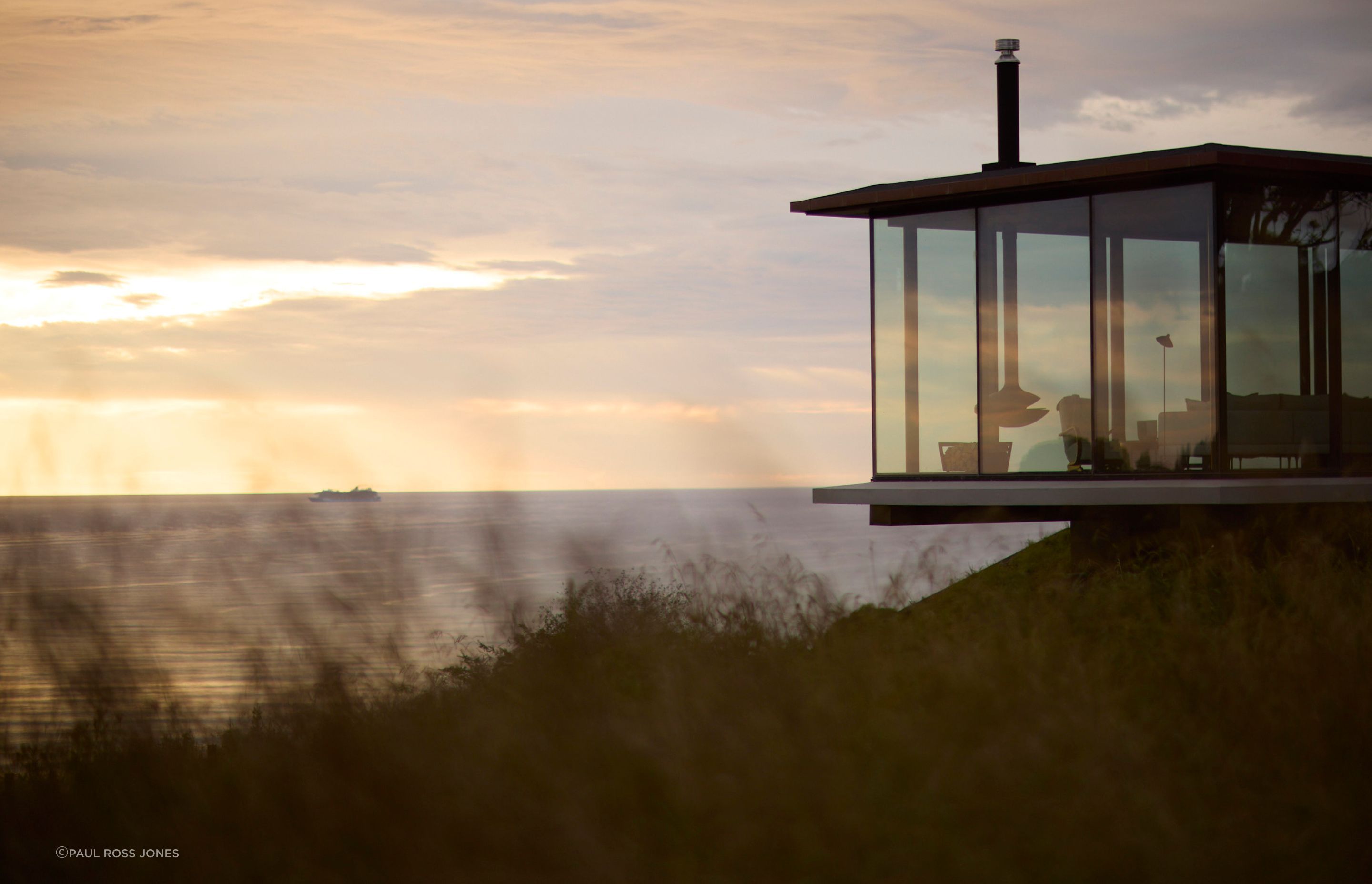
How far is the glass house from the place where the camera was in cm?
988

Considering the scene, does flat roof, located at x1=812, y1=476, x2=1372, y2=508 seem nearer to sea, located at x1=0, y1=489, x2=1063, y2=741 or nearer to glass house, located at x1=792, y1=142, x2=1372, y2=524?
glass house, located at x1=792, y1=142, x2=1372, y2=524

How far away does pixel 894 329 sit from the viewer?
11.7m

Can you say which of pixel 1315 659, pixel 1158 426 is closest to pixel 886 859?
pixel 1315 659

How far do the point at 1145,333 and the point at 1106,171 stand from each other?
1.50 metres

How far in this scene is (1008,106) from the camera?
12.5 m

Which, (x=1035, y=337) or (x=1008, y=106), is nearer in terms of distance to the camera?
(x=1035, y=337)

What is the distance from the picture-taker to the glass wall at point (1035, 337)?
1045 centimetres

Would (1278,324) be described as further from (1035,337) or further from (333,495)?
(333,495)

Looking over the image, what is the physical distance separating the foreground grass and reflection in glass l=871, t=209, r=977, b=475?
17.6 feet

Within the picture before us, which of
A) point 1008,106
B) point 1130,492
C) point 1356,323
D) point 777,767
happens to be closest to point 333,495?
point 1008,106

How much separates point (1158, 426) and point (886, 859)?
740 centimetres

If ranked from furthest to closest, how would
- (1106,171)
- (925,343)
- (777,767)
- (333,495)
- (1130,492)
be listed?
(333,495), (925,343), (1106,171), (1130,492), (777,767)

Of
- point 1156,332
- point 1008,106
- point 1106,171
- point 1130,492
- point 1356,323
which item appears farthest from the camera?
point 1008,106

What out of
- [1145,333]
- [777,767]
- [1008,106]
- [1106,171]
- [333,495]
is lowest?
[777,767]
